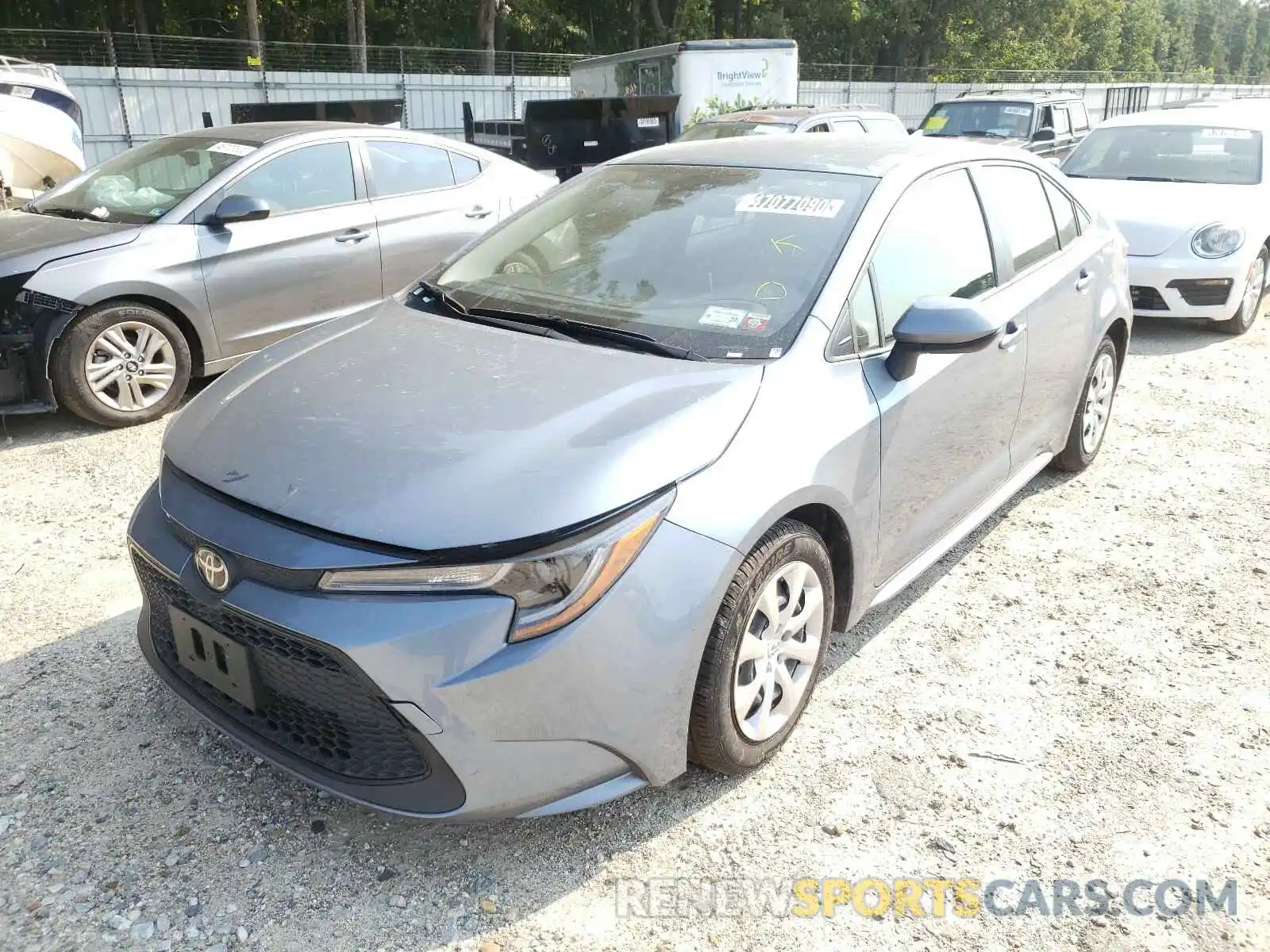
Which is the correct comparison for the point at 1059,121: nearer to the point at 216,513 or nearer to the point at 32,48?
the point at 216,513

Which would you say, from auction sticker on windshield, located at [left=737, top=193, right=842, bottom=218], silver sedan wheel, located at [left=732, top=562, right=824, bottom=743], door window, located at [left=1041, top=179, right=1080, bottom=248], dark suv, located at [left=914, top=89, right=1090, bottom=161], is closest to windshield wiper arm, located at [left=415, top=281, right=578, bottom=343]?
auction sticker on windshield, located at [left=737, top=193, right=842, bottom=218]

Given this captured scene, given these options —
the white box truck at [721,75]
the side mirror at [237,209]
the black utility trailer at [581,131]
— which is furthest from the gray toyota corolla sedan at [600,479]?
the white box truck at [721,75]

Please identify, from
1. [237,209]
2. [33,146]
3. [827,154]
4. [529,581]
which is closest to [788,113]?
[237,209]

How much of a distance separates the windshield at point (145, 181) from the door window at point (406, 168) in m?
0.77

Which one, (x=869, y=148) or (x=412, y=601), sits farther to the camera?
(x=869, y=148)

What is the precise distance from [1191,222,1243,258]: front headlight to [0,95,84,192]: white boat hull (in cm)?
906

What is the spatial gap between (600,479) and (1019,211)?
249 cm

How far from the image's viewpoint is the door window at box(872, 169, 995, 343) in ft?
10.0

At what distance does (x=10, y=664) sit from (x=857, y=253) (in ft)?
9.75

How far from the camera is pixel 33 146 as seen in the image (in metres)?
8.70

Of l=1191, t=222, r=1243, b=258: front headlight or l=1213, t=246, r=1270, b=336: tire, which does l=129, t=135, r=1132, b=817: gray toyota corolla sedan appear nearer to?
l=1191, t=222, r=1243, b=258: front headlight

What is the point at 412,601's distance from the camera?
2.10m

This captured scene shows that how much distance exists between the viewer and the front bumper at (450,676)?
6.84 ft

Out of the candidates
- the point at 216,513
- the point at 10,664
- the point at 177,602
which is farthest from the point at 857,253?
the point at 10,664
